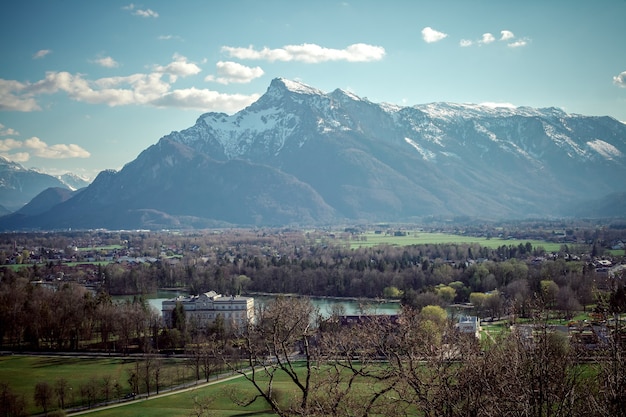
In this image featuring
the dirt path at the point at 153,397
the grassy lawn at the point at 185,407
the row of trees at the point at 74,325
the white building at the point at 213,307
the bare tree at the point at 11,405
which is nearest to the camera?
the bare tree at the point at 11,405

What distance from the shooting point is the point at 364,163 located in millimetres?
197875

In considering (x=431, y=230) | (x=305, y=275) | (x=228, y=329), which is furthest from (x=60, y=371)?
(x=431, y=230)

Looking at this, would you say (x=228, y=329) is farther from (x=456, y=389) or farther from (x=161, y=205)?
(x=161, y=205)

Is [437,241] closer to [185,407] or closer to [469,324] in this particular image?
[469,324]

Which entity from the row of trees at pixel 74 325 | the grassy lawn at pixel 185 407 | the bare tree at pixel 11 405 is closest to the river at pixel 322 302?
the row of trees at pixel 74 325

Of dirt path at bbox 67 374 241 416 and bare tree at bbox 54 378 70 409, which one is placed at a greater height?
bare tree at bbox 54 378 70 409

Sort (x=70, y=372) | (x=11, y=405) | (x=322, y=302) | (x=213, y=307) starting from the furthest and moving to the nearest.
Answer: (x=322, y=302) < (x=213, y=307) < (x=70, y=372) < (x=11, y=405)

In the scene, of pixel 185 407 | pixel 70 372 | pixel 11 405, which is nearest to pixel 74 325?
pixel 70 372

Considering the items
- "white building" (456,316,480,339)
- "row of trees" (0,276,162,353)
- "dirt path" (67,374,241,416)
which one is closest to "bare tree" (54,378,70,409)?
"dirt path" (67,374,241,416)

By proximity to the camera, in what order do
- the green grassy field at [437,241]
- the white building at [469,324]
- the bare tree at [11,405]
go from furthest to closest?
the green grassy field at [437,241] → the white building at [469,324] → the bare tree at [11,405]

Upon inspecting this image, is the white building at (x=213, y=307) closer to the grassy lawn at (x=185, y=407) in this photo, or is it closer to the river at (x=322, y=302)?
the river at (x=322, y=302)

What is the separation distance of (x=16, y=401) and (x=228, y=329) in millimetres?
16405

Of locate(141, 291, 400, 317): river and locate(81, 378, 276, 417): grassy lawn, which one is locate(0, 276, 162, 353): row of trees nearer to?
locate(141, 291, 400, 317): river

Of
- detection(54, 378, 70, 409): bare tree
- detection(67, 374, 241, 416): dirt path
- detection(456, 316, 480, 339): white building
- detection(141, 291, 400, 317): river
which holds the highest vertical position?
detection(456, 316, 480, 339): white building
